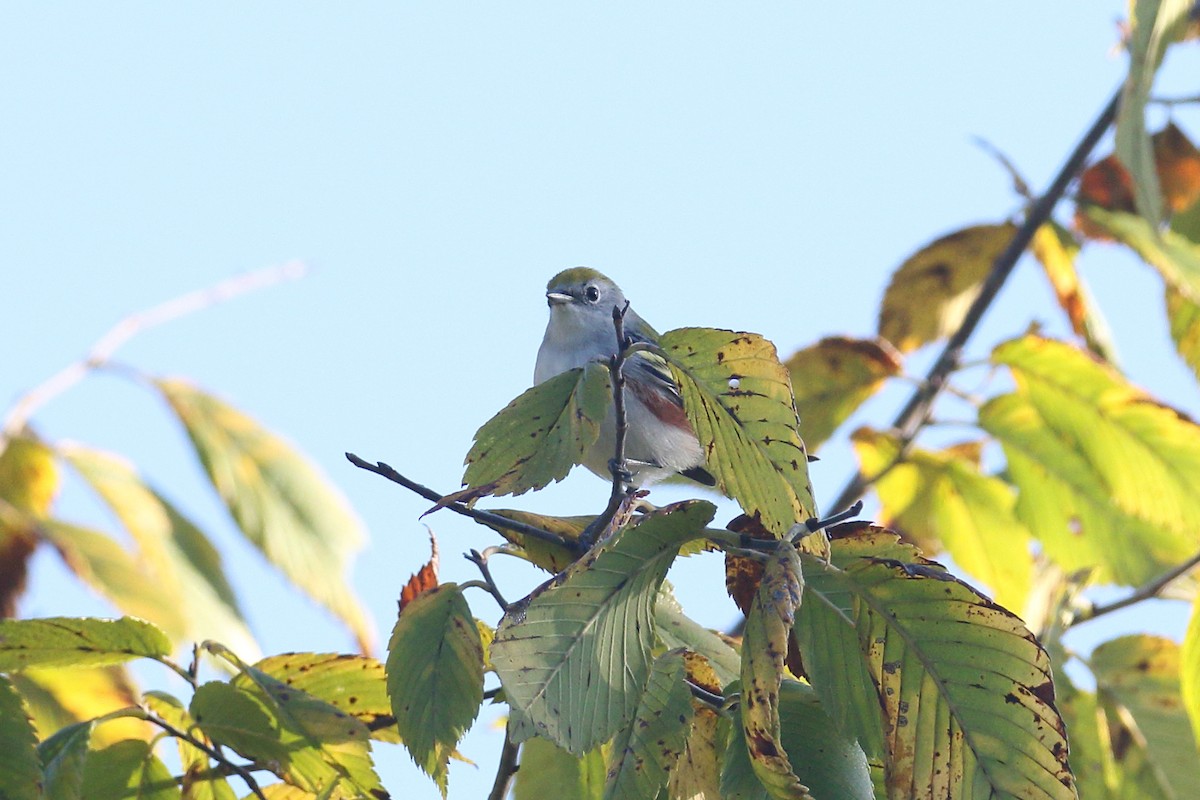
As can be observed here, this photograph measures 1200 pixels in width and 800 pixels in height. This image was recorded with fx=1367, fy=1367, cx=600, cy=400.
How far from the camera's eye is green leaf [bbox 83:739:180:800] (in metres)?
2.28

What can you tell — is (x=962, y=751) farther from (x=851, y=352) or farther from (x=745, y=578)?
(x=851, y=352)

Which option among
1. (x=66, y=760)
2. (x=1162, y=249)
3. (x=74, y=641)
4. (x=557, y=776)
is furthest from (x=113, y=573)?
(x=1162, y=249)

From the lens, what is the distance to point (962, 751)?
1.67 meters

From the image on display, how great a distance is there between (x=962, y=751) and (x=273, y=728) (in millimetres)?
1150

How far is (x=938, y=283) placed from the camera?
4.43 meters

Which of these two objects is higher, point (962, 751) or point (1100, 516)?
point (1100, 516)

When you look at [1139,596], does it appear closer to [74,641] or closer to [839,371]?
[839,371]

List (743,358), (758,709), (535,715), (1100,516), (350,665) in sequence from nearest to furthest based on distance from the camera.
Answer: (758,709)
(535,715)
(743,358)
(350,665)
(1100,516)

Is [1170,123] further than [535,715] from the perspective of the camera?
Yes

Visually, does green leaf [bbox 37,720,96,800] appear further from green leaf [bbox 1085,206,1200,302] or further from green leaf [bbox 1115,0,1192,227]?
green leaf [bbox 1085,206,1200,302]

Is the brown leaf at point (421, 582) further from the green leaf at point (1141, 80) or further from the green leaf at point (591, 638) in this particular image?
the green leaf at point (1141, 80)

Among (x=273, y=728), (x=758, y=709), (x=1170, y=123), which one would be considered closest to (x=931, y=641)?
(x=758, y=709)

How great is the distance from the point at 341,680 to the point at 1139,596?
6.70 ft

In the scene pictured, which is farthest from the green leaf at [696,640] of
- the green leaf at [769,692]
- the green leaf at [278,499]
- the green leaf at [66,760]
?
the green leaf at [278,499]
